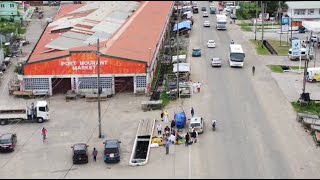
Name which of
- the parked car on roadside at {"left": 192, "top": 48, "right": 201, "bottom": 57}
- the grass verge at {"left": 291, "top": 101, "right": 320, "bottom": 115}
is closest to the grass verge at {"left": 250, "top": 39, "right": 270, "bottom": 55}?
the parked car on roadside at {"left": 192, "top": 48, "right": 201, "bottom": 57}

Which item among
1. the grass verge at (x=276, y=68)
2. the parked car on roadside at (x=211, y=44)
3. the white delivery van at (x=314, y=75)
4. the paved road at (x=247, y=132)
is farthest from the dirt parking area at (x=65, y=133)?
the parked car on roadside at (x=211, y=44)

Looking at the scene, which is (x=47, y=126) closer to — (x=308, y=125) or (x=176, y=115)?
(x=176, y=115)

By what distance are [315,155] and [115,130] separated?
13.7m

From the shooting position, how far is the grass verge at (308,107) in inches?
1793

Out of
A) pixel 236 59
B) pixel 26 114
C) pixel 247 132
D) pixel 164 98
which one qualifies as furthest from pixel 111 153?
pixel 236 59

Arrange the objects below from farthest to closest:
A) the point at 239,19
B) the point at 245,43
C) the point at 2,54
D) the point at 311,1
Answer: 1. the point at 239,19
2. the point at 311,1
3. the point at 245,43
4. the point at 2,54

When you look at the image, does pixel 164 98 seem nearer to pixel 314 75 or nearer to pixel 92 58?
pixel 92 58

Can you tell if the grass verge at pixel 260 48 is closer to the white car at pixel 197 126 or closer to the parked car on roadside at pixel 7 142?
the white car at pixel 197 126

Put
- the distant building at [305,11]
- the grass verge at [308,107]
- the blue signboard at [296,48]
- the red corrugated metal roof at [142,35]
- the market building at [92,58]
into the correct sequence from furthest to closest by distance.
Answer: the distant building at [305,11], the blue signboard at [296,48], the red corrugated metal roof at [142,35], the market building at [92,58], the grass verge at [308,107]

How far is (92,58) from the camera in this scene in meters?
50.8

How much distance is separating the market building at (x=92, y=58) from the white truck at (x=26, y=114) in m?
7.18

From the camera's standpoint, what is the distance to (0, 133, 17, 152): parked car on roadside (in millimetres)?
38344

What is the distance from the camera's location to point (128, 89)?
51.9 m

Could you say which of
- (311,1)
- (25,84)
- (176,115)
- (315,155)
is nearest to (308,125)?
(315,155)
